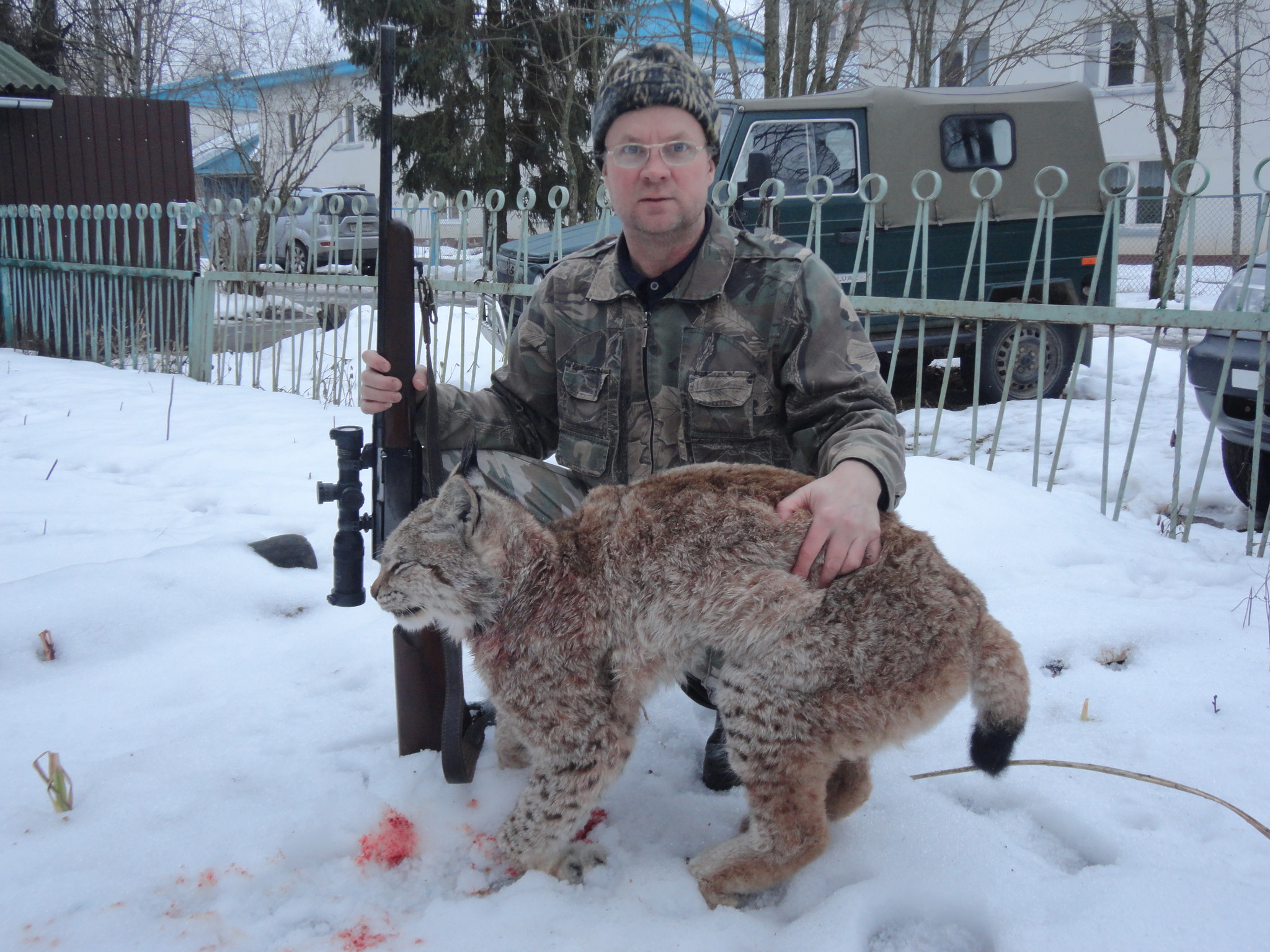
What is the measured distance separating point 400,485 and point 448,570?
1.44ft

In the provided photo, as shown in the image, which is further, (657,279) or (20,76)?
(20,76)

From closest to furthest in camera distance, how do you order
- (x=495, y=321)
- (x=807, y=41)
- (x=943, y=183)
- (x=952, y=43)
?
(x=495, y=321) → (x=943, y=183) → (x=807, y=41) → (x=952, y=43)

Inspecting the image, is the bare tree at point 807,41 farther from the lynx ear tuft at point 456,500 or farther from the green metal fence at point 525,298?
the lynx ear tuft at point 456,500

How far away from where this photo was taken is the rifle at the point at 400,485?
2.58m

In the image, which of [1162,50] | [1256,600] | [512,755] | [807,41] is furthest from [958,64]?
[512,755]

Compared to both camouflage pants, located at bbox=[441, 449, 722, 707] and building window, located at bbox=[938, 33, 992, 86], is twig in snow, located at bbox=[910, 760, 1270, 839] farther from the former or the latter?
building window, located at bbox=[938, 33, 992, 86]

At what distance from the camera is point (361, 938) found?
204cm

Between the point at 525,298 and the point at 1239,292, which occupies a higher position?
the point at 1239,292

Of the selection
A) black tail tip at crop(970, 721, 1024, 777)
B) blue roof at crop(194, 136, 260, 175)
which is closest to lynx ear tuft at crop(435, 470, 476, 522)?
black tail tip at crop(970, 721, 1024, 777)

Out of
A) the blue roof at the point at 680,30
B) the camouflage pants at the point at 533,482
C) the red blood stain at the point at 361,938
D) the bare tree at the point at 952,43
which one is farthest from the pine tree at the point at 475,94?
the red blood stain at the point at 361,938

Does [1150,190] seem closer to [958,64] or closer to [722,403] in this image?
[958,64]

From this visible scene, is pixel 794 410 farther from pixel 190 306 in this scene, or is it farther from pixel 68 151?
pixel 68 151

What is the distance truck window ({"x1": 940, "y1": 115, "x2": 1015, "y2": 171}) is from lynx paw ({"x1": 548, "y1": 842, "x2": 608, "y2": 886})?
24.3 ft

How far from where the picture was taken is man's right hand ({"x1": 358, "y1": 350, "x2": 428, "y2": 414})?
2.62 m
